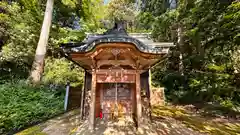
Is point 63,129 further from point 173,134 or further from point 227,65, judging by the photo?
point 227,65

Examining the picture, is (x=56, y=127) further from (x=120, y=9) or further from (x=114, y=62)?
(x=120, y=9)

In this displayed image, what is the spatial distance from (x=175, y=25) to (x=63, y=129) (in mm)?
8029

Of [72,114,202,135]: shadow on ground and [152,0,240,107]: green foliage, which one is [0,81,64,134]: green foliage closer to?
[72,114,202,135]: shadow on ground

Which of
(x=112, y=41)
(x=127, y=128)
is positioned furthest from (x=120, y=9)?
(x=127, y=128)

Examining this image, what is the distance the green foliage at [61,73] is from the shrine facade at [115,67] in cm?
338

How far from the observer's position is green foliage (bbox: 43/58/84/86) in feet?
25.8

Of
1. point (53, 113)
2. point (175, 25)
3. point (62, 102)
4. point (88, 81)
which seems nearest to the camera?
point (88, 81)

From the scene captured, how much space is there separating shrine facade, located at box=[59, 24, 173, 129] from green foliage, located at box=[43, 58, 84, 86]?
3380mm

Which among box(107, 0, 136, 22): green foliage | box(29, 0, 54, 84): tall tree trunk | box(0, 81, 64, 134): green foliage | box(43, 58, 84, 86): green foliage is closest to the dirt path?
box(0, 81, 64, 134): green foliage

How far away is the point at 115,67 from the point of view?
13.9 feet

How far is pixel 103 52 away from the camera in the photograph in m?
3.85

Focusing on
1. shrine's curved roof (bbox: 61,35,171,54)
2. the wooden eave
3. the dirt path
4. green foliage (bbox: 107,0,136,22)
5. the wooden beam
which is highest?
green foliage (bbox: 107,0,136,22)

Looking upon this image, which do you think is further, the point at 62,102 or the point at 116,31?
the point at 62,102

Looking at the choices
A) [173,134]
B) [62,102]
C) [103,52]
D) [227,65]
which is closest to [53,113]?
[62,102]
